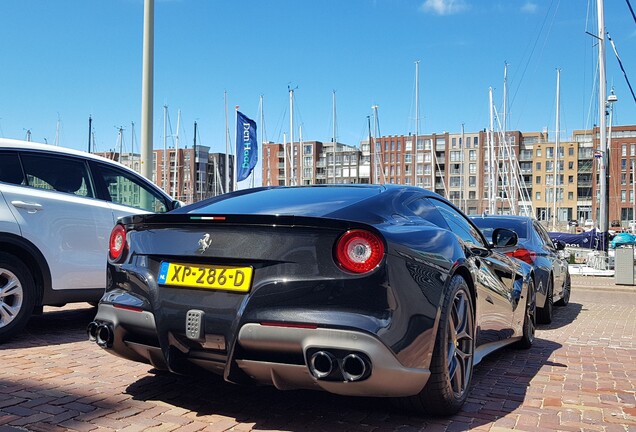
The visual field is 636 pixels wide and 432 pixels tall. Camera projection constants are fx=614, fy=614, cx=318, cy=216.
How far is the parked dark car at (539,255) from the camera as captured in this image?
750 centimetres

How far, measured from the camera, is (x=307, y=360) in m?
2.86

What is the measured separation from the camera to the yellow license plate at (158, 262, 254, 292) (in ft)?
10.0

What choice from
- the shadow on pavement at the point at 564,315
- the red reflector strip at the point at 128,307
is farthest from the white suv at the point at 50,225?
the shadow on pavement at the point at 564,315

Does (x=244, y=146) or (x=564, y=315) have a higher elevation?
(x=244, y=146)

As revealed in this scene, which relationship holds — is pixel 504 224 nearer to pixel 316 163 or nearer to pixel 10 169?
pixel 10 169

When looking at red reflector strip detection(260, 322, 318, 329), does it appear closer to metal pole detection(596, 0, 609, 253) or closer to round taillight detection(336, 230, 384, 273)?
round taillight detection(336, 230, 384, 273)

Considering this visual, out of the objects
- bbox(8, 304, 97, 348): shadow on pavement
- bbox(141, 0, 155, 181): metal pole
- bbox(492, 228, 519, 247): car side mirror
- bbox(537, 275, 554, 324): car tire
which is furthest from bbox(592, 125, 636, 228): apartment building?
bbox(8, 304, 97, 348): shadow on pavement

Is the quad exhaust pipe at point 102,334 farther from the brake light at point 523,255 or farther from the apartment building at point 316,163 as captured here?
the apartment building at point 316,163

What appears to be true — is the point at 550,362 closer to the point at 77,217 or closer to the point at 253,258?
the point at 253,258

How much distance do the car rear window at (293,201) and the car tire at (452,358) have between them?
78 centimetres

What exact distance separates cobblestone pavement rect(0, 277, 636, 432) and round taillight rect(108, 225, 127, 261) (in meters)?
0.86

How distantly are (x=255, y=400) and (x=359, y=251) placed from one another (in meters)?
1.30

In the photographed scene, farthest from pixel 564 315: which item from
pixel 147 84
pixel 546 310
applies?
pixel 147 84

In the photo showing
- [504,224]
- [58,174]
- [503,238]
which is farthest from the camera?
[504,224]
